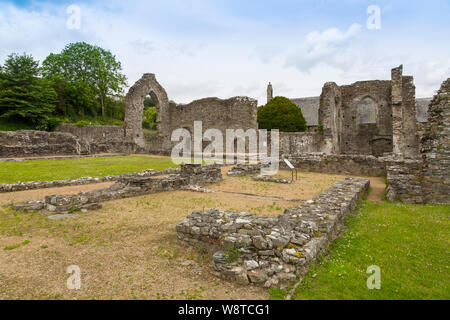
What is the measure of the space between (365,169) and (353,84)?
14.8m

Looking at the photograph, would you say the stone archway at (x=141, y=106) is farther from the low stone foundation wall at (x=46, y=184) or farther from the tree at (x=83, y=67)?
the low stone foundation wall at (x=46, y=184)

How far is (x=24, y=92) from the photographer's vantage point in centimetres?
2997

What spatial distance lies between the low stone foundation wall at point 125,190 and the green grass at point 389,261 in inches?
230

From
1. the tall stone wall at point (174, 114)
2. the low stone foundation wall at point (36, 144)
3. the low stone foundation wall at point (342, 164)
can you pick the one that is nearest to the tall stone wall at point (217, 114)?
the tall stone wall at point (174, 114)

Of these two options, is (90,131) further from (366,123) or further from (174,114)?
(366,123)

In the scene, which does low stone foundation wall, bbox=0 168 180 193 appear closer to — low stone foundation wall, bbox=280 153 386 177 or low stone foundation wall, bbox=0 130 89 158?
low stone foundation wall, bbox=280 153 386 177

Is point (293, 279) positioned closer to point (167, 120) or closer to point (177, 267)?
point (177, 267)

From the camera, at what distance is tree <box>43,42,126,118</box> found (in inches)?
1497

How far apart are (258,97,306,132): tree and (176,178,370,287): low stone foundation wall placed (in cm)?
3086

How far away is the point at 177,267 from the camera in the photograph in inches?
150

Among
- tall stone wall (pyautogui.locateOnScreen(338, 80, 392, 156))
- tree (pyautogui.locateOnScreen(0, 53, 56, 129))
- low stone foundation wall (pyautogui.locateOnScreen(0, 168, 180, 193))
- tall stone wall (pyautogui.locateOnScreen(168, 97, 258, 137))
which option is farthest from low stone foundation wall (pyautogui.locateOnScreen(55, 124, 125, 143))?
tall stone wall (pyautogui.locateOnScreen(338, 80, 392, 156))

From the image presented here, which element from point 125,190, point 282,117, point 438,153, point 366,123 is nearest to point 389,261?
point 438,153

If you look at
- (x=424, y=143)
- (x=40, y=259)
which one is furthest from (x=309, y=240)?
(x=424, y=143)

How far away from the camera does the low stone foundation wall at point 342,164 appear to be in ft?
47.1
